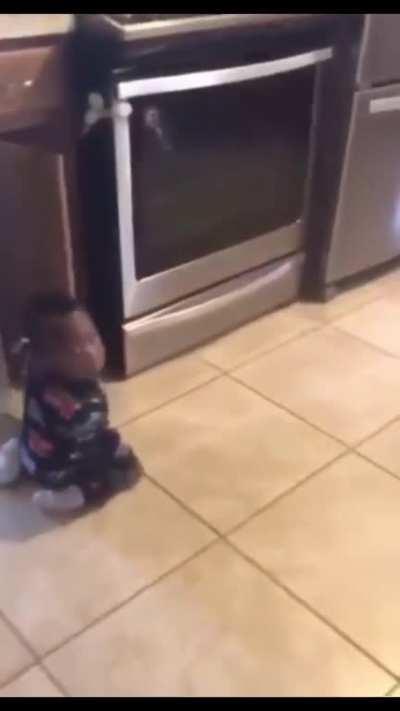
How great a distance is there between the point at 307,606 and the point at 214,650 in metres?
0.17

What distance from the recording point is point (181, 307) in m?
1.79

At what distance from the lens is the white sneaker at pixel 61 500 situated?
1.37 m

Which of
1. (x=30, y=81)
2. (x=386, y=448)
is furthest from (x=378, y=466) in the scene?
(x=30, y=81)

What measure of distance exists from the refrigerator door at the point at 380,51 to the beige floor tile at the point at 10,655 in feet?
4.53

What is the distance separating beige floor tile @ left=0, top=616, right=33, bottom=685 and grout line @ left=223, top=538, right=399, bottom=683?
15.2 inches

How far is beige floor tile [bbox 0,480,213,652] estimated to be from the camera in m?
1.20

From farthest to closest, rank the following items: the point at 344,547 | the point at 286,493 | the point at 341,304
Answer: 1. the point at 341,304
2. the point at 286,493
3. the point at 344,547

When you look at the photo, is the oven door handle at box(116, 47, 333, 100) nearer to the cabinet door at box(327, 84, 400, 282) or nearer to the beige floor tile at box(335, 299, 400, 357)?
the cabinet door at box(327, 84, 400, 282)

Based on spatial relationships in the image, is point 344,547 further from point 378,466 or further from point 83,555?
point 83,555

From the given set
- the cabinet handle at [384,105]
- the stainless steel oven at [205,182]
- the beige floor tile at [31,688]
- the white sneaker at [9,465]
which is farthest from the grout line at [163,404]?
the cabinet handle at [384,105]

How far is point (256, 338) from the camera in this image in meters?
1.93

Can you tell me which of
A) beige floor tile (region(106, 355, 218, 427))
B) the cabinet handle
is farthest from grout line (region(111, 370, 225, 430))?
the cabinet handle

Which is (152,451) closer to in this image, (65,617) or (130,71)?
(65,617)

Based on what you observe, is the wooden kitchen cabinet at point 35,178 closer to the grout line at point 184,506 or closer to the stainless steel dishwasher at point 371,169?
the grout line at point 184,506
